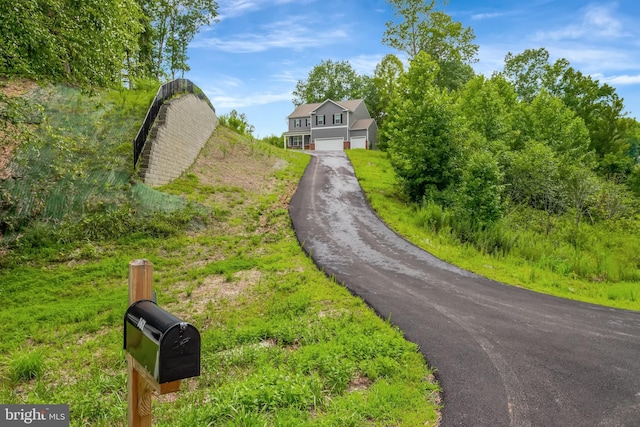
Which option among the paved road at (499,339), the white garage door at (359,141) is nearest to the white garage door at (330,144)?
the white garage door at (359,141)

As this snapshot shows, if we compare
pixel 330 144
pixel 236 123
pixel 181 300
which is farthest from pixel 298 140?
pixel 181 300

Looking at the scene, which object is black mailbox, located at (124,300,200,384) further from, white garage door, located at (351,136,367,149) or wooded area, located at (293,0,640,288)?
white garage door, located at (351,136,367,149)

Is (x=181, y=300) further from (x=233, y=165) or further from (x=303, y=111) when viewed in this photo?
(x=303, y=111)

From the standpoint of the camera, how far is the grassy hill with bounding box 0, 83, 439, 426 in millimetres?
4141

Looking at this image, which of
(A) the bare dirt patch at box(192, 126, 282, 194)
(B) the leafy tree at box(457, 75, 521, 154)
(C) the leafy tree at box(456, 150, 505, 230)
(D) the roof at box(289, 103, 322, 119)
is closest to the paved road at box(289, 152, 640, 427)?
(C) the leafy tree at box(456, 150, 505, 230)

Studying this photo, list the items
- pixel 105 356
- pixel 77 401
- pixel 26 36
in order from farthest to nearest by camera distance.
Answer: pixel 26 36
pixel 105 356
pixel 77 401

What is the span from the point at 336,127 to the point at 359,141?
3.60 m

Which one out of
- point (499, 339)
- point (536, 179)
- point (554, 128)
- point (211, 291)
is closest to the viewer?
point (499, 339)

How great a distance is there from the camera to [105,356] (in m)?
5.48

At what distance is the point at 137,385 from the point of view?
2404 mm

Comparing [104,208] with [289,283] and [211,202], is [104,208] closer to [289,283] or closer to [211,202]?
[211,202]

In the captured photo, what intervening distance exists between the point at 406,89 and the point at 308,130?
3115cm

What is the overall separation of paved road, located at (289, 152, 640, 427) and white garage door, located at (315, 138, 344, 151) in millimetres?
34793

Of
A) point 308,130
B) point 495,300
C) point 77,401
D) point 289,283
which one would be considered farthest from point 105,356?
point 308,130
